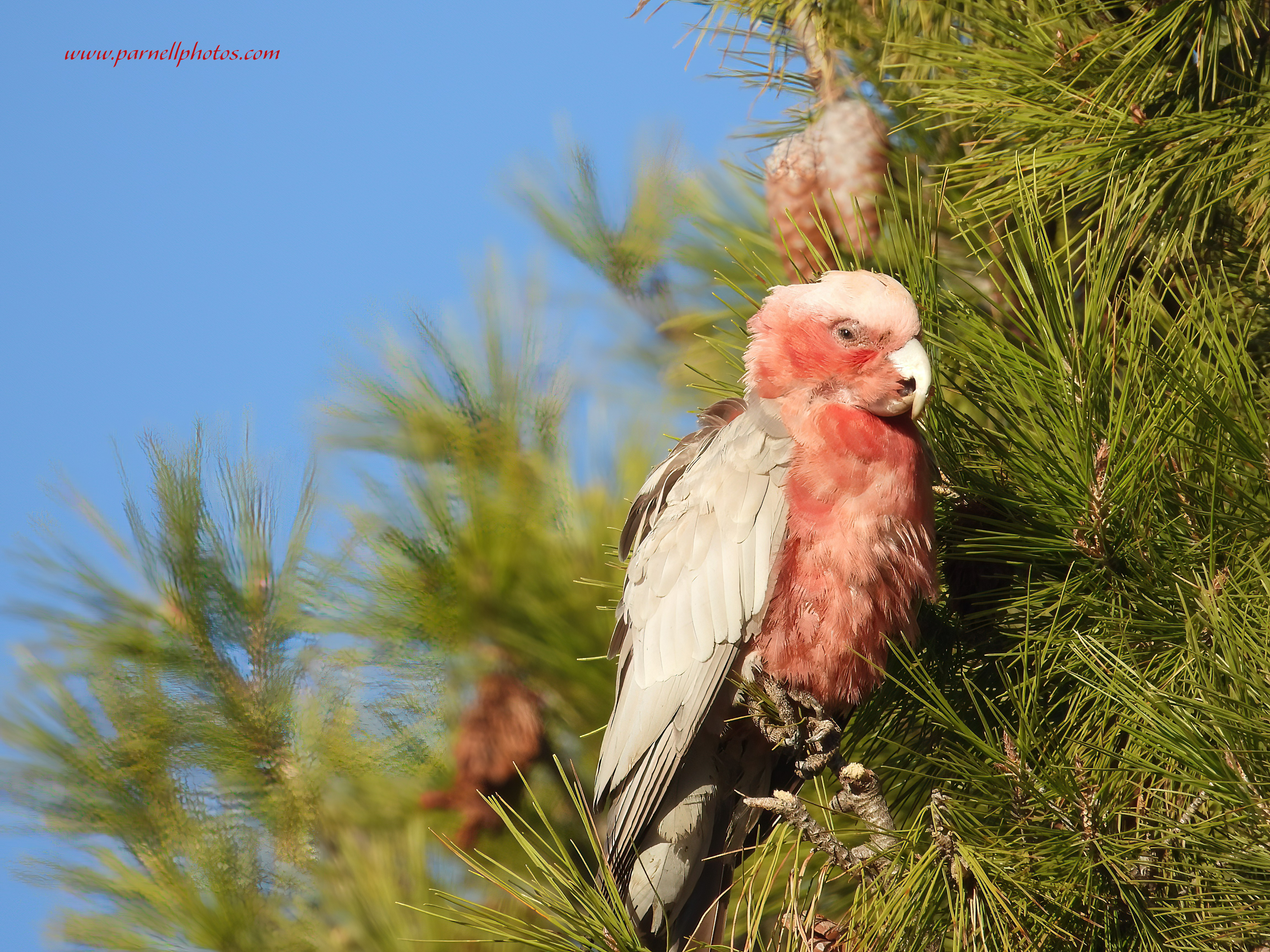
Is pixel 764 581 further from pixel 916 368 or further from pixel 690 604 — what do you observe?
pixel 916 368

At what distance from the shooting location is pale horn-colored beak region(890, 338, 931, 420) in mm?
1501

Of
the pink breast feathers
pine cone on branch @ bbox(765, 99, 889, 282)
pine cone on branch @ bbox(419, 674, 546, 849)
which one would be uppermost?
pine cone on branch @ bbox(765, 99, 889, 282)

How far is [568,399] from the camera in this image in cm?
258

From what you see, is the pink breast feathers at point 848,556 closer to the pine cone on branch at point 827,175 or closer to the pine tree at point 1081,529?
the pine tree at point 1081,529

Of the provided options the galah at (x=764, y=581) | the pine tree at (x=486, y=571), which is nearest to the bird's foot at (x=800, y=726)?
the galah at (x=764, y=581)

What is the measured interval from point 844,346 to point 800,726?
0.58 metres

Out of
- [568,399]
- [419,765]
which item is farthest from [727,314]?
[419,765]

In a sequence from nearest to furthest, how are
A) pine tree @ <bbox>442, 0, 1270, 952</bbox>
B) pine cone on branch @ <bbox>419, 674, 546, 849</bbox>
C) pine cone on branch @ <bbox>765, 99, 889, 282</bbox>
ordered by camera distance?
pine tree @ <bbox>442, 0, 1270, 952</bbox> < pine cone on branch @ <bbox>765, 99, 889, 282</bbox> < pine cone on branch @ <bbox>419, 674, 546, 849</bbox>

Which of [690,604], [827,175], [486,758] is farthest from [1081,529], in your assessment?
[486,758]

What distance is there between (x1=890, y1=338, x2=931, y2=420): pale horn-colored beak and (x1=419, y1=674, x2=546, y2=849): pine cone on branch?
1.17 metres

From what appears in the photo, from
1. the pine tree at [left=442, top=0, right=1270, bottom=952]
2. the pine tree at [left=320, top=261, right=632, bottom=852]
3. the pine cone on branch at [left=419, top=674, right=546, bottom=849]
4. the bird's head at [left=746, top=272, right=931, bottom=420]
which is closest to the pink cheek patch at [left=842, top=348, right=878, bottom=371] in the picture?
the bird's head at [left=746, top=272, right=931, bottom=420]

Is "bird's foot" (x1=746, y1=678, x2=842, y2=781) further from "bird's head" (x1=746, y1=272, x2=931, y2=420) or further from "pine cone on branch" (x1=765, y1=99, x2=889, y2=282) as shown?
"pine cone on branch" (x1=765, y1=99, x2=889, y2=282)

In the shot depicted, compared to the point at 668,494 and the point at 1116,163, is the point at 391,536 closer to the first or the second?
the point at 668,494

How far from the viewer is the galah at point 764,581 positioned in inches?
60.0
